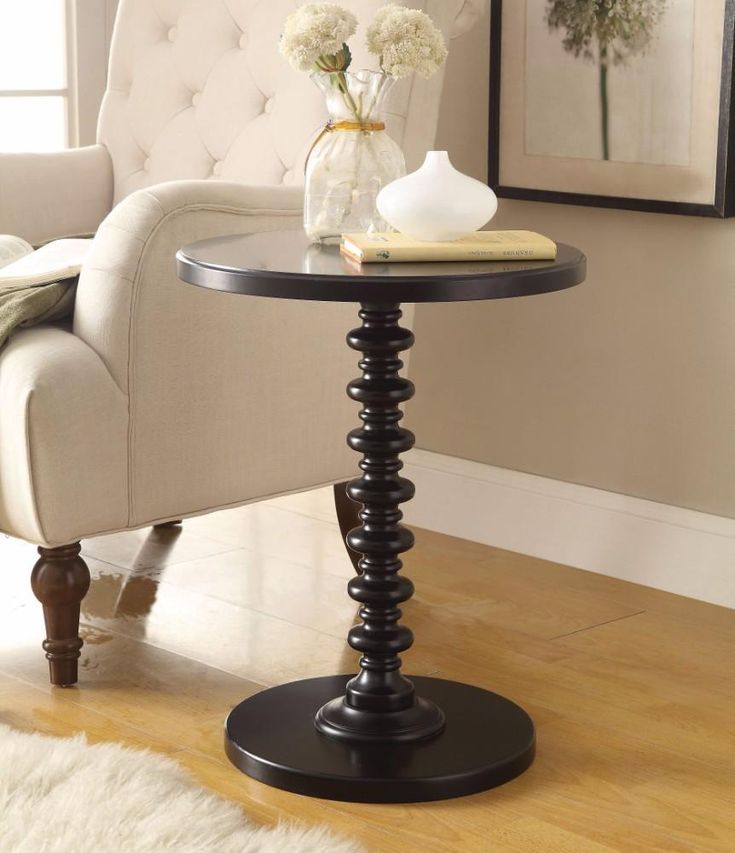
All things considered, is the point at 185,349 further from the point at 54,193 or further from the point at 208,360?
the point at 54,193

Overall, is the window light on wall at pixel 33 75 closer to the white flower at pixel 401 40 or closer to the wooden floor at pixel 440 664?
the wooden floor at pixel 440 664

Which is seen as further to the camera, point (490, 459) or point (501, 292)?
point (490, 459)

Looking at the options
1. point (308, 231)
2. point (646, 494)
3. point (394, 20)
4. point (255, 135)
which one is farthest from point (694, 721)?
point (255, 135)

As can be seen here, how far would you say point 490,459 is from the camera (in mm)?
2680

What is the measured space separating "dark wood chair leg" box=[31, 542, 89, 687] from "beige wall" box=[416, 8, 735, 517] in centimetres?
100

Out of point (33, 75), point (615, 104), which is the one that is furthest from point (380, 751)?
point (33, 75)

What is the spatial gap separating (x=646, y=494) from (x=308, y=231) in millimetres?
942

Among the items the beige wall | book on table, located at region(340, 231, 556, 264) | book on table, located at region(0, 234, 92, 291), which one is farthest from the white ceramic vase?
the beige wall

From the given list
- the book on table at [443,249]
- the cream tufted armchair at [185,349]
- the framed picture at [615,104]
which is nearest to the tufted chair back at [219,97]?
the cream tufted armchair at [185,349]

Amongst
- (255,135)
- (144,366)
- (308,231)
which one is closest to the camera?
(308,231)

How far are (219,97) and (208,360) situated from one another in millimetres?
651

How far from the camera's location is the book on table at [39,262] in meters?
1.94

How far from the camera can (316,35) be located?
172cm

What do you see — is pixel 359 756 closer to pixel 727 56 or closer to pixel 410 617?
pixel 410 617
